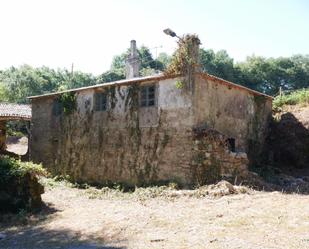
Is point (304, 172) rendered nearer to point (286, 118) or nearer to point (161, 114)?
point (286, 118)

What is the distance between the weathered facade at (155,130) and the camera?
1562 centimetres

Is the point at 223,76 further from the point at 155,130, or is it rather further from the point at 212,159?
the point at 212,159

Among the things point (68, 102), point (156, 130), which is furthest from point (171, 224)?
point (68, 102)

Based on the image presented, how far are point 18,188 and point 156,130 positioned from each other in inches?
230

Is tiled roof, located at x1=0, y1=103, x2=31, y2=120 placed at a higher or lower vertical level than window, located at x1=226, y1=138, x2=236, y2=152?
higher

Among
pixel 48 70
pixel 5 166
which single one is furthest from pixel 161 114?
pixel 48 70

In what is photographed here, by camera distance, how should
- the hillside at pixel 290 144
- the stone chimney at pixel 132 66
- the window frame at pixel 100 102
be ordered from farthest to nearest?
1. the stone chimney at pixel 132 66
2. the hillside at pixel 290 144
3. the window frame at pixel 100 102

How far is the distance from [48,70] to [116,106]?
147 ft

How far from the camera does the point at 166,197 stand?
1440cm

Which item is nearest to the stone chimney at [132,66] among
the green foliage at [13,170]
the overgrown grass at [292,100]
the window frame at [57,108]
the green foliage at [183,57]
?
the window frame at [57,108]

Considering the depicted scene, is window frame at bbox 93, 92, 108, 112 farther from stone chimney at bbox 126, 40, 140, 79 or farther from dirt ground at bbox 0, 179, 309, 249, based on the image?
stone chimney at bbox 126, 40, 140, 79

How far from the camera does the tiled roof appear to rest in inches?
1029

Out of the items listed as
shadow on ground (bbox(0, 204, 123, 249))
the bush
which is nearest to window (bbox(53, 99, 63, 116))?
the bush

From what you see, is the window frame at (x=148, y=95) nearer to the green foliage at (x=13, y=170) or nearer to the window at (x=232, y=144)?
the window at (x=232, y=144)
